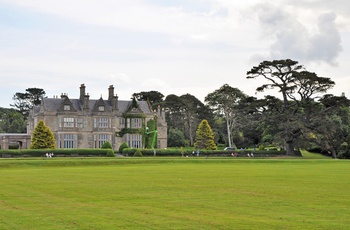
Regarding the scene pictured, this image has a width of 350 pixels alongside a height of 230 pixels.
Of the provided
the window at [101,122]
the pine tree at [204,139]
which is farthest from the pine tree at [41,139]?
the pine tree at [204,139]

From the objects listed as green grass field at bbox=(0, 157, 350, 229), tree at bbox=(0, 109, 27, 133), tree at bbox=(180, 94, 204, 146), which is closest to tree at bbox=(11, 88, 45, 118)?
tree at bbox=(0, 109, 27, 133)

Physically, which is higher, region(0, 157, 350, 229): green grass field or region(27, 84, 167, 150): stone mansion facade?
region(27, 84, 167, 150): stone mansion facade

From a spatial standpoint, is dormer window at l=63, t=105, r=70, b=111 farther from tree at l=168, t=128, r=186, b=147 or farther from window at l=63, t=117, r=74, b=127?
tree at l=168, t=128, r=186, b=147

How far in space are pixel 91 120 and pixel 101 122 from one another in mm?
1643

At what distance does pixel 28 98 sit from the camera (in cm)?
14538

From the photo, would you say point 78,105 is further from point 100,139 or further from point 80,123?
point 100,139

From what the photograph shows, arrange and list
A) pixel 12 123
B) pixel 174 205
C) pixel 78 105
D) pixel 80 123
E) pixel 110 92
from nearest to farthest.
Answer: pixel 174 205 → pixel 80 123 → pixel 78 105 → pixel 110 92 → pixel 12 123

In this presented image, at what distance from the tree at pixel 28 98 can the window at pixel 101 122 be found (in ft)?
171

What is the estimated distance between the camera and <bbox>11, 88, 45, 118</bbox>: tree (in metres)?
143

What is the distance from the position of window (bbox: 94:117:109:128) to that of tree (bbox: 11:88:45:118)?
5220 centimetres

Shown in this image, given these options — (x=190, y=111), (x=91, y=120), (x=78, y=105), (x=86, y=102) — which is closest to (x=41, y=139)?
(x=91, y=120)

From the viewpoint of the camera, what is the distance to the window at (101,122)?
308 feet

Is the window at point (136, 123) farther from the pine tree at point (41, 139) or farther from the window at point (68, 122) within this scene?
the pine tree at point (41, 139)

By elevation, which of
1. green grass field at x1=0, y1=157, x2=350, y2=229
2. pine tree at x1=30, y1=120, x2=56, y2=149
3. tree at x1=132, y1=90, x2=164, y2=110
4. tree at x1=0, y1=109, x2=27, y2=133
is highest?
tree at x1=132, y1=90, x2=164, y2=110
